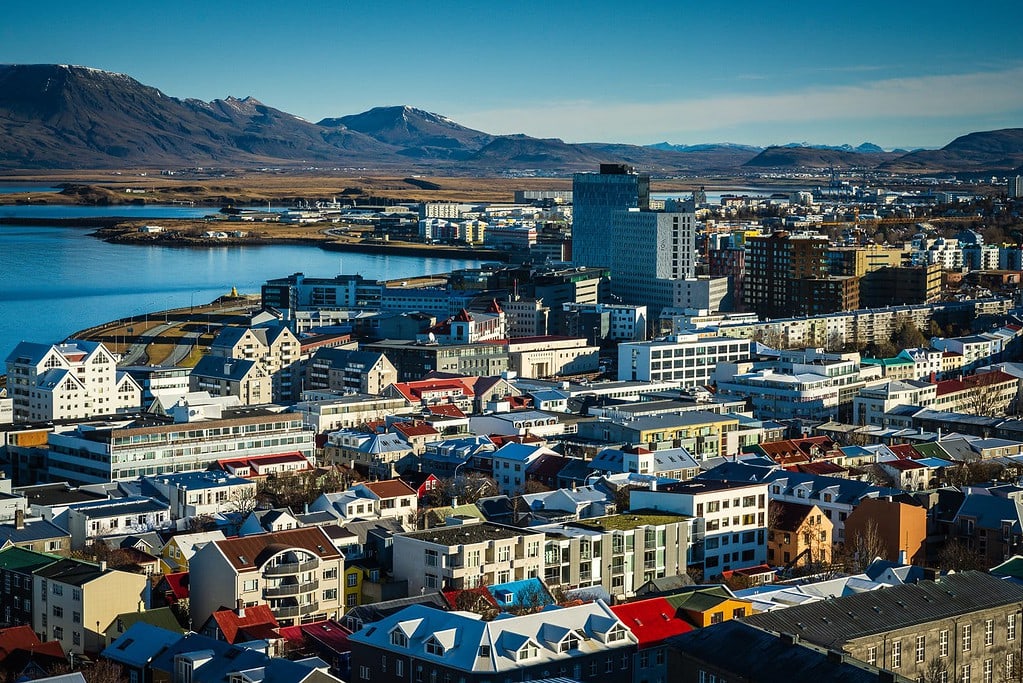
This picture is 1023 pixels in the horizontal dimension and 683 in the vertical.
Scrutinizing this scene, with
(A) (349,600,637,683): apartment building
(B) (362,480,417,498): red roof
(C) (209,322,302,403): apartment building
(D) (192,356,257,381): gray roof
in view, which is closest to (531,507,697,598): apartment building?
(B) (362,480,417,498): red roof

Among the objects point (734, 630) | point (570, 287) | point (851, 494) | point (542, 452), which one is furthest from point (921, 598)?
point (570, 287)

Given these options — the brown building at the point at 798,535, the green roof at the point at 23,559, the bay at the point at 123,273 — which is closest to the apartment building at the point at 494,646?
the green roof at the point at 23,559

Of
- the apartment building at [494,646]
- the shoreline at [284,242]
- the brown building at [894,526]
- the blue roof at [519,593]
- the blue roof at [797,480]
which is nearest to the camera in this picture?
the apartment building at [494,646]

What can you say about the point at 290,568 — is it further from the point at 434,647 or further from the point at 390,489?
the point at 390,489

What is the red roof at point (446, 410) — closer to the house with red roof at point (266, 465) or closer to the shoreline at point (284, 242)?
the house with red roof at point (266, 465)

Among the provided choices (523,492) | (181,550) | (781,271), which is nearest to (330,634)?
(181,550)
